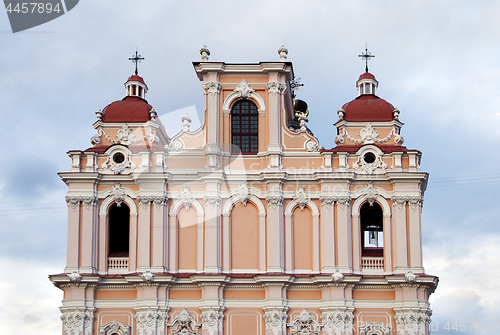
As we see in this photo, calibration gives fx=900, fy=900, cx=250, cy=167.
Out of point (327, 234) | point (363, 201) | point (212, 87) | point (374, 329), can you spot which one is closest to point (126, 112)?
point (212, 87)

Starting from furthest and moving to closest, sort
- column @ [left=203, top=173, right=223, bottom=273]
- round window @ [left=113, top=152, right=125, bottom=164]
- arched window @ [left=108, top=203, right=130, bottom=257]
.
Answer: arched window @ [left=108, top=203, right=130, bottom=257] < round window @ [left=113, top=152, right=125, bottom=164] < column @ [left=203, top=173, right=223, bottom=273]

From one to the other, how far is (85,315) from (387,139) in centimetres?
1427

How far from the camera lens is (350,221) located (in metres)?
36.3

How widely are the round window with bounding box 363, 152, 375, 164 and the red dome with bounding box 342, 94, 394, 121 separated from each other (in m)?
1.82

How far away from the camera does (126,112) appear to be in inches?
1543

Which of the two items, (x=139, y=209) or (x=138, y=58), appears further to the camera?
(x=138, y=58)

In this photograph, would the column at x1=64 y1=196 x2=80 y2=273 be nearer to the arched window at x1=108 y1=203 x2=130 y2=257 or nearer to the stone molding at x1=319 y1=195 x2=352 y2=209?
the arched window at x1=108 y1=203 x2=130 y2=257

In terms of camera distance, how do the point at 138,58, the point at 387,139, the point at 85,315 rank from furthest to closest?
the point at 138,58 < the point at 387,139 < the point at 85,315

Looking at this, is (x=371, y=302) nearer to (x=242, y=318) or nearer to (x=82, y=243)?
(x=242, y=318)

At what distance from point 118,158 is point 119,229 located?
3.17m

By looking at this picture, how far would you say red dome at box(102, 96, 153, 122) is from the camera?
39.0m

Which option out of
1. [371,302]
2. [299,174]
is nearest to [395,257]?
[371,302]

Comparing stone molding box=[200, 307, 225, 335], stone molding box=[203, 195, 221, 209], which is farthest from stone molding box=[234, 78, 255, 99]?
stone molding box=[200, 307, 225, 335]

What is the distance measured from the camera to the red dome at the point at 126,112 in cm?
3897
